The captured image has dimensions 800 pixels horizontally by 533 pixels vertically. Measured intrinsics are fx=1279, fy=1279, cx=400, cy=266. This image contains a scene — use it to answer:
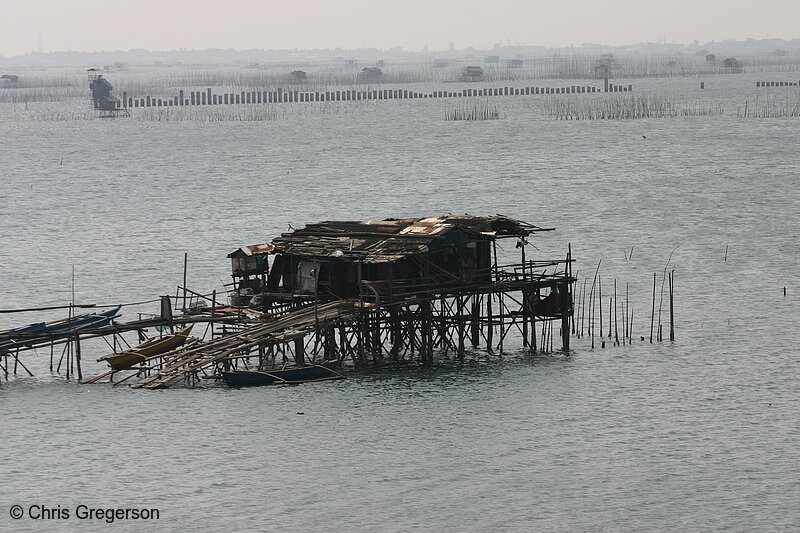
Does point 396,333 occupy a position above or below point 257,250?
below

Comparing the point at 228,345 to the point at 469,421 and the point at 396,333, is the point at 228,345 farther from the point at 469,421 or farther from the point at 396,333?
the point at 469,421

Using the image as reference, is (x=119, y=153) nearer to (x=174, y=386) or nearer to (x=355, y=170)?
(x=355, y=170)

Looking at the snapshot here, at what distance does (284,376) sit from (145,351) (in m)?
6.18

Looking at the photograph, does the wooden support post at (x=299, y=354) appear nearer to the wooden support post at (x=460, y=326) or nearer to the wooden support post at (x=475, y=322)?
the wooden support post at (x=460, y=326)

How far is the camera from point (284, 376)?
51125mm

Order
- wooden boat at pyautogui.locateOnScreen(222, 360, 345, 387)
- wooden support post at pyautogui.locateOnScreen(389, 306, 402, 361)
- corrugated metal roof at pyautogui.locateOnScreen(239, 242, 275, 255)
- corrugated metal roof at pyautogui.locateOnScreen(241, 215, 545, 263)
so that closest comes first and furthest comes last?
wooden boat at pyautogui.locateOnScreen(222, 360, 345, 387)
corrugated metal roof at pyautogui.locateOnScreen(241, 215, 545, 263)
wooden support post at pyautogui.locateOnScreen(389, 306, 402, 361)
corrugated metal roof at pyautogui.locateOnScreen(239, 242, 275, 255)

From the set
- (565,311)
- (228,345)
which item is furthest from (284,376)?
(565,311)

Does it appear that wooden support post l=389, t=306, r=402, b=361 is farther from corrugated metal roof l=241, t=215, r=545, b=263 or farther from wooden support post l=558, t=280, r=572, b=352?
wooden support post l=558, t=280, r=572, b=352

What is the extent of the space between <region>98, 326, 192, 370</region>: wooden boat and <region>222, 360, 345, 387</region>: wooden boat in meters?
3.29

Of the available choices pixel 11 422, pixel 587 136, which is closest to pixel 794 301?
pixel 11 422

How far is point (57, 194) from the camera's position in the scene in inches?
4919

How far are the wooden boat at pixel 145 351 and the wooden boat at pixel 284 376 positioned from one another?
3294mm

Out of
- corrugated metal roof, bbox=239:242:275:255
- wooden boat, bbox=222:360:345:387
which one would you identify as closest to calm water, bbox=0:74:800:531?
wooden boat, bbox=222:360:345:387

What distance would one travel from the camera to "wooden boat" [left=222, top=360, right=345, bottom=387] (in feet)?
167
